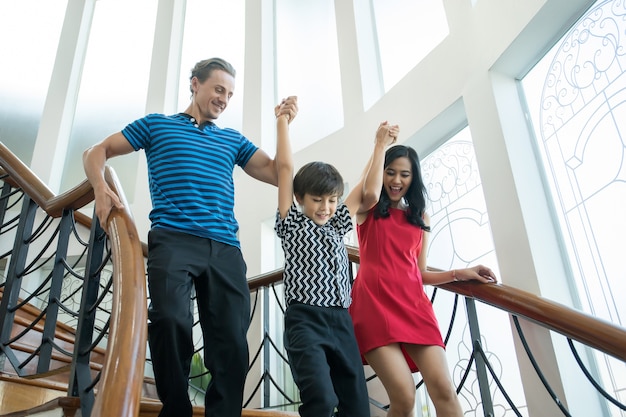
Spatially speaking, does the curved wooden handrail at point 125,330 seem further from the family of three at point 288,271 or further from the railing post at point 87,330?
the railing post at point 87,330

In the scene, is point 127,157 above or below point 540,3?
above

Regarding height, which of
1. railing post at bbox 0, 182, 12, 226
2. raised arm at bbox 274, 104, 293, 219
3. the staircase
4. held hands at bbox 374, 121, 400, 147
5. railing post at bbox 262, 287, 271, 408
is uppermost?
railing post at bbox 0, 182, 12, 226

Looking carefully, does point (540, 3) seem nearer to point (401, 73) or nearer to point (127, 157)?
point (401, 73)

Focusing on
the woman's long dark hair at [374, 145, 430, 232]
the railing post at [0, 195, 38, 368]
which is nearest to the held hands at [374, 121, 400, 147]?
the woman's long dark hair at [374, 145, 430, 232]

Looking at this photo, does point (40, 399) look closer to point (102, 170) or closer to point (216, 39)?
point (102, 170)

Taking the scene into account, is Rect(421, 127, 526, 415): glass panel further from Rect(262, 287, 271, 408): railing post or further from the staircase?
the staircase

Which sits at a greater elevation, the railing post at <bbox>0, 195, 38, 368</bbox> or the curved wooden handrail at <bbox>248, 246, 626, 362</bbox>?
the railing post at <bbox>0, 195, 38, 368</bbox>

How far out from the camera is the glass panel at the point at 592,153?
2.05 metres

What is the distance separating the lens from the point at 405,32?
→ 3895 millimetres

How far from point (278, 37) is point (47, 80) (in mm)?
2488

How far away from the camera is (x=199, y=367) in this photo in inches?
156

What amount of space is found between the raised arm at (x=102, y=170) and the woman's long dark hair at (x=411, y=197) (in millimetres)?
937

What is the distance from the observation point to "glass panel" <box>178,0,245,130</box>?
518 cm

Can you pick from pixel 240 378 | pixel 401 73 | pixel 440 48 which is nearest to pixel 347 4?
pixel 401 73
